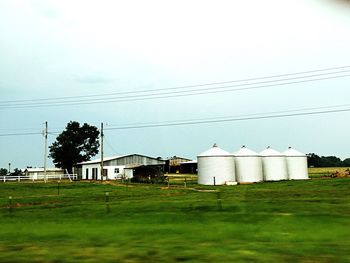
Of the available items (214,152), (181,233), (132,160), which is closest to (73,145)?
(132,160)

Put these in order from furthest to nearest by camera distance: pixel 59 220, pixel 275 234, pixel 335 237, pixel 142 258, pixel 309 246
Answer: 1. pixel 59 220
2. pixel 275 234
3. pixel 335 237
4. pixel 309 246
5. pixel 142 258

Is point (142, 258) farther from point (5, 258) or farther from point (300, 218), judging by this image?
point (300, 218)

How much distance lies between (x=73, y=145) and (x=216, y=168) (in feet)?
187

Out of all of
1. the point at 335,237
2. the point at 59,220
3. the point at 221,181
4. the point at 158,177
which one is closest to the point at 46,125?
the point at 158,177

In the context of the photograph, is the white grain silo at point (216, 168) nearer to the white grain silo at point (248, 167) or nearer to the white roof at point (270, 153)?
the white grain silo at point (248, 167)

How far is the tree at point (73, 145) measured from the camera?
103 meters

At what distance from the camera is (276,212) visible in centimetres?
2069

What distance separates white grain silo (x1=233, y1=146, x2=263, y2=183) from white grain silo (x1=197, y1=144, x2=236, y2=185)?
6.03ft

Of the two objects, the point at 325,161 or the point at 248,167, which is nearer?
the point at 248,167

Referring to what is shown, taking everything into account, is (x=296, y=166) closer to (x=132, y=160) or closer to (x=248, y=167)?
(x=248, y=167)

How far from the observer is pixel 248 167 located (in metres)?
61.8

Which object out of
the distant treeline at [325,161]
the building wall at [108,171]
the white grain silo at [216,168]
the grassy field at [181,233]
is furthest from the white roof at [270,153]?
the distant treeline at [325,161]

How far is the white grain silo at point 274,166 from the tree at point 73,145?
55.5 meters

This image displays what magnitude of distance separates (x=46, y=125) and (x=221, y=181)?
107 ft
